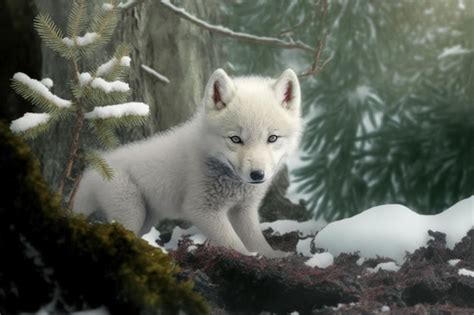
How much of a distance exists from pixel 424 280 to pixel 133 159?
1.35 meters

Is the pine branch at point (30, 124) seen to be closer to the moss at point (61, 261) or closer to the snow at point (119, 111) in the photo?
the snow at point (119, 111)

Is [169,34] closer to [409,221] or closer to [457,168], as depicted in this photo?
[409,221]

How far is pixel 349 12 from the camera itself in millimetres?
4445

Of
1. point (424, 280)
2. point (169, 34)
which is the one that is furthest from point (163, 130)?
point (424, 280)

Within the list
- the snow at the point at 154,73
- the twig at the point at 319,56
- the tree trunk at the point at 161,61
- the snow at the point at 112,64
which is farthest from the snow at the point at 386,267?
the snow at the point at 154,73

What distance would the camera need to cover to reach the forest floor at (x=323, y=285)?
2281 mm

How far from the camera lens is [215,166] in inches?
116

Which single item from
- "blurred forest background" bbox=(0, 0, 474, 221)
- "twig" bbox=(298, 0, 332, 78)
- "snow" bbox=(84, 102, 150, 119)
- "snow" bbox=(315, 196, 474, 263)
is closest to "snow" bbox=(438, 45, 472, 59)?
"blurred forest background" bbox=(0, 0, 474, 221)

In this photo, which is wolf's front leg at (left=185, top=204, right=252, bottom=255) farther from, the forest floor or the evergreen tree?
the evergreen tree

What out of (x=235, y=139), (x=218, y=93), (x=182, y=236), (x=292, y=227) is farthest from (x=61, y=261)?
(x=292, y=227)

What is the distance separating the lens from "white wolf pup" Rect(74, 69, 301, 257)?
2736mm

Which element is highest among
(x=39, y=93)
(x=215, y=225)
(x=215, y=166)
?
(x=39, y=93)

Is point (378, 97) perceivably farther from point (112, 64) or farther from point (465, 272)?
point (112, 64)

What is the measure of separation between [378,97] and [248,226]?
1825mm
